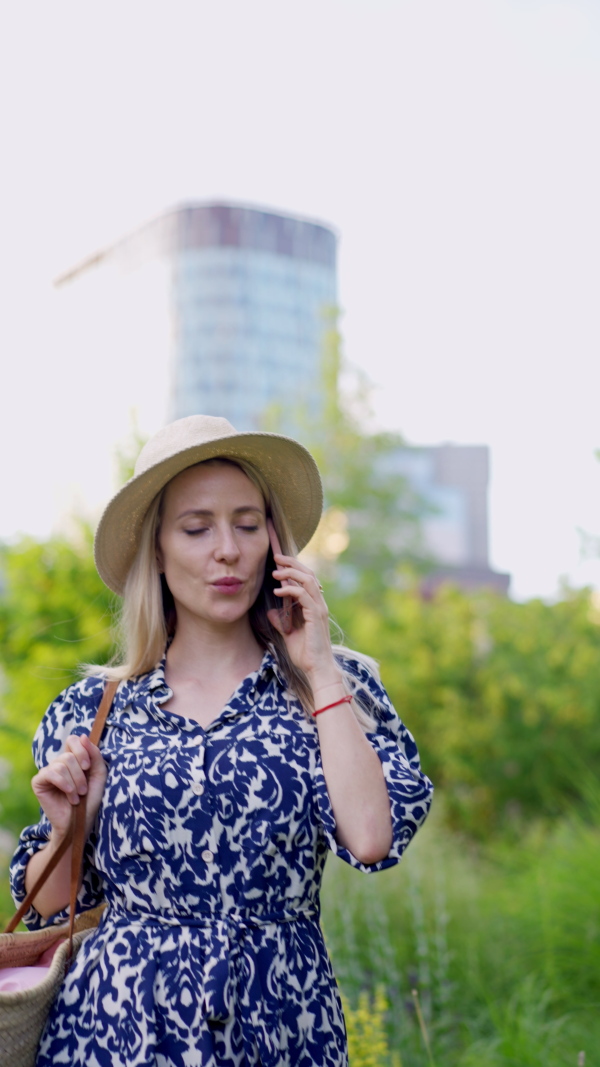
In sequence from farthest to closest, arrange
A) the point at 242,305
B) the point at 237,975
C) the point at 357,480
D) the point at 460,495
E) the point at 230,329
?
1. the point at 242,305
2. the point at 460,495
3. the point at 230,329
4. the point at 357,480
5. the point at 237,975

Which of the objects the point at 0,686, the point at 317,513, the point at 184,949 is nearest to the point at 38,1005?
the point at 184,949

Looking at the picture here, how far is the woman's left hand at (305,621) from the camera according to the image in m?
2.20

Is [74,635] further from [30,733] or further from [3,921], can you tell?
[3,921]

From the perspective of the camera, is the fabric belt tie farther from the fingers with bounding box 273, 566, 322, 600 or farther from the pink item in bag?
the fingers with bounding box 273, 566, 322, 600

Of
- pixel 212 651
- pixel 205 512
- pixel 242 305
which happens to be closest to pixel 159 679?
pixel 212 651

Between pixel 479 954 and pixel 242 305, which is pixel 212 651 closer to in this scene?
pixel 479 954

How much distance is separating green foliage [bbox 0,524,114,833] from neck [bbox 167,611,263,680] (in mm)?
3994

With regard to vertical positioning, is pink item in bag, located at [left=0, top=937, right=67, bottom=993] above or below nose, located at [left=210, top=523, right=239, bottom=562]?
below

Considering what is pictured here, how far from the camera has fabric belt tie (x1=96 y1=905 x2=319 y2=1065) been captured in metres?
1.97

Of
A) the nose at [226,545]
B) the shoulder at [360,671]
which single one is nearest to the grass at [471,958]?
the shoulder at [360,671]

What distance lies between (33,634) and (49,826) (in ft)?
14.6

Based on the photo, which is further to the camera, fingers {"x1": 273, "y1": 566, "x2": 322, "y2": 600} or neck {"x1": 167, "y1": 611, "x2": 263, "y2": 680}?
neck {"x1": 167, "y1": 611, "x2": 263, "y2": 680}

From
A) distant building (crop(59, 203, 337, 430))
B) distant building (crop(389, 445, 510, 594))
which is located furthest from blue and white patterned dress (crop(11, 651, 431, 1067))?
distant building (crop(389, 445, 510, 594))

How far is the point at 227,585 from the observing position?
89.0 inches
